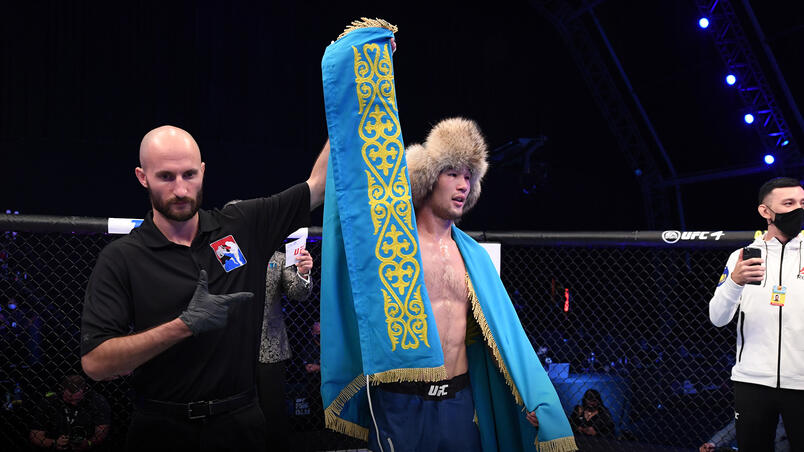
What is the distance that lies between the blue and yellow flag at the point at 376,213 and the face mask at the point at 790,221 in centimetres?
189

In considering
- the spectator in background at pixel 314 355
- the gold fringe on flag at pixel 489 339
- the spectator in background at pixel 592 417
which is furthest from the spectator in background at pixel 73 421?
the spectator in background at pixel 592 417

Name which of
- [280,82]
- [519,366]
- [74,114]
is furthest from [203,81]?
[519,366]

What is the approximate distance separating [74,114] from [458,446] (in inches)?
257

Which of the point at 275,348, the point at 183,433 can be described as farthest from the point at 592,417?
the point at 183,433

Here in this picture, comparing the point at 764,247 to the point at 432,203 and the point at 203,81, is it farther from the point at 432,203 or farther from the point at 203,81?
the point at 203,81

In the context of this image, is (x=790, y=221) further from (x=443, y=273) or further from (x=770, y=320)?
(x=443, y=273)

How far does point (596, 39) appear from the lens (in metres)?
10.1

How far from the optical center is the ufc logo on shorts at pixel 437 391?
6.73 feet

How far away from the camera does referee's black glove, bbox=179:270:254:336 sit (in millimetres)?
1575

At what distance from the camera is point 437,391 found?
206 centimetres

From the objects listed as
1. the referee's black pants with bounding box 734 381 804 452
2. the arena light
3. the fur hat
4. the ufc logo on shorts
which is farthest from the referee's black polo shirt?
the arena light

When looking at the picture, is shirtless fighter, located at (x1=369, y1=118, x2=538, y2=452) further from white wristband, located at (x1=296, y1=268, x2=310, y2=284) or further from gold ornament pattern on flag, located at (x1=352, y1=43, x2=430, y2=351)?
white wristband, located at (x1=296, y1=268, x2=310, y2=284)

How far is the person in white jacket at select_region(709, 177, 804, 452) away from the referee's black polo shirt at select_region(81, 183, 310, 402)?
2.14m

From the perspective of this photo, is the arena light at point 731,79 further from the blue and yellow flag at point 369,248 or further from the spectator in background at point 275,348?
the blue and yellow flag at point 369,248
